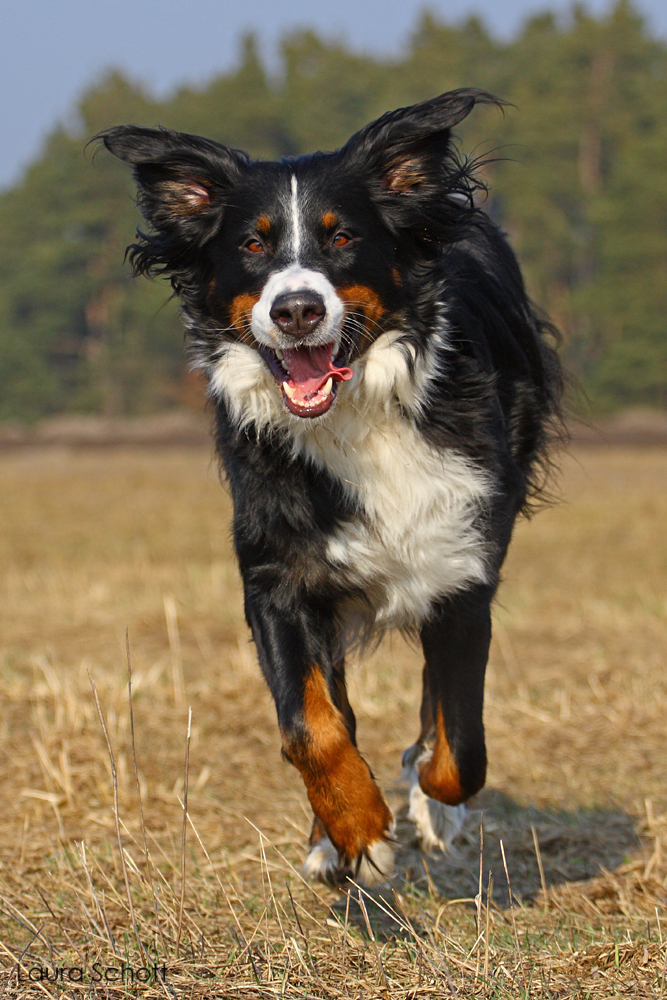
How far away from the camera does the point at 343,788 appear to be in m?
3.56

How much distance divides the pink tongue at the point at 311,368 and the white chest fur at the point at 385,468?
127mm

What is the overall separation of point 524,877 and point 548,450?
178cm

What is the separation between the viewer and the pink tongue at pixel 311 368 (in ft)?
12.8

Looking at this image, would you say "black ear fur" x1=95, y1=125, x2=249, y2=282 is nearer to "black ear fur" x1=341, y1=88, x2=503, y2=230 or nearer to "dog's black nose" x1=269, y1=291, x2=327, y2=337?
"black ear fur" x1=341, y1=88, x2=503, y2=230

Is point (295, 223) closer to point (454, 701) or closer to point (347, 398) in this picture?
point (347, 398)

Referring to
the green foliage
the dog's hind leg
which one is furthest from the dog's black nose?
the green foliage

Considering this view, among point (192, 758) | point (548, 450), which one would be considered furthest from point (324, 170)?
point (192, 758)

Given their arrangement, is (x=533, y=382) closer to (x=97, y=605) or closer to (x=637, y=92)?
(x=97, y=605)

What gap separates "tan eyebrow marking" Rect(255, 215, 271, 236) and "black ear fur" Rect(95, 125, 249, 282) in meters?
0.29

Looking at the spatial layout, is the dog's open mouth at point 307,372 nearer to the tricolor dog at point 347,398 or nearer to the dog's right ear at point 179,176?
the tricolor dog at point 347,398

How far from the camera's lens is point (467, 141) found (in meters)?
41.3

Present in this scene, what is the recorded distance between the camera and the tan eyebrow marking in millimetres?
4004

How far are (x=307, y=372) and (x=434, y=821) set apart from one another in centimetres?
175

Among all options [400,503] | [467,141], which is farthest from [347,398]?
[467,141]
